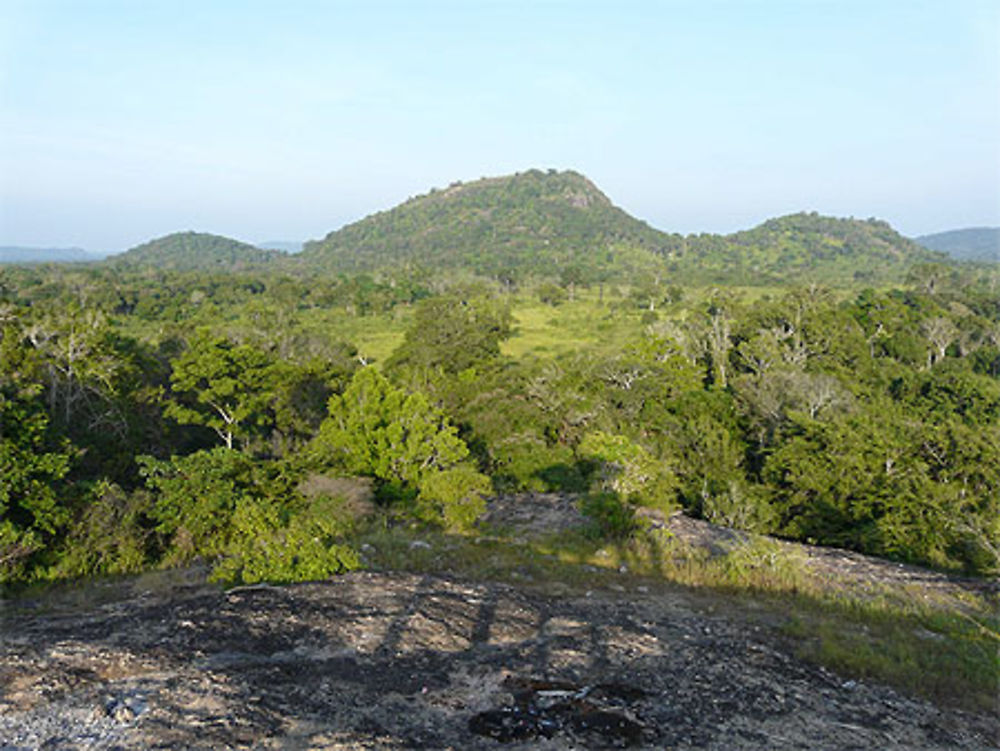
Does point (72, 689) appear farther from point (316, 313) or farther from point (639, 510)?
point (316, 313)

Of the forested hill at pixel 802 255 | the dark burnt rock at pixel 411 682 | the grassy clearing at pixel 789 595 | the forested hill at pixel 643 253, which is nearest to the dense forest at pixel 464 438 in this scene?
the grassy clearing at pixel 789 595

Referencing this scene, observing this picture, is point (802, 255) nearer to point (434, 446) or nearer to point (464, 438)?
point (464, 438)

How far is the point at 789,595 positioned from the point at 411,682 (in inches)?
276

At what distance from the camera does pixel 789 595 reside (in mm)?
10375

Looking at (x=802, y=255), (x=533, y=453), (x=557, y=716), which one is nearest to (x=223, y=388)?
(x=533, y=453)

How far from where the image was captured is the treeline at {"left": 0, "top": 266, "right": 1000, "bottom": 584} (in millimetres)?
10953

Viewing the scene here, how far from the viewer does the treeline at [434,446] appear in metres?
11.0

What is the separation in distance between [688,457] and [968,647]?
45.5 ft

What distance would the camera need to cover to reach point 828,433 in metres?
18.9

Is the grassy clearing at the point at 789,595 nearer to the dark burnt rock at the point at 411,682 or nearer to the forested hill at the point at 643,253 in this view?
the dark burnt rock at the point at 411,682

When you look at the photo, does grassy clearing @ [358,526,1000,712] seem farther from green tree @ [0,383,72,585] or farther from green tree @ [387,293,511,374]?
green tree @ [387,293,511,374]

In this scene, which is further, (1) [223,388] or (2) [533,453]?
(2) [533,453]

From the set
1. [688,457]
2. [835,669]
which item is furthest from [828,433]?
[835,669]

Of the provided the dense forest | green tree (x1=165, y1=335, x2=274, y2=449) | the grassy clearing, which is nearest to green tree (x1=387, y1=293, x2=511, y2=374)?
the dense forest
